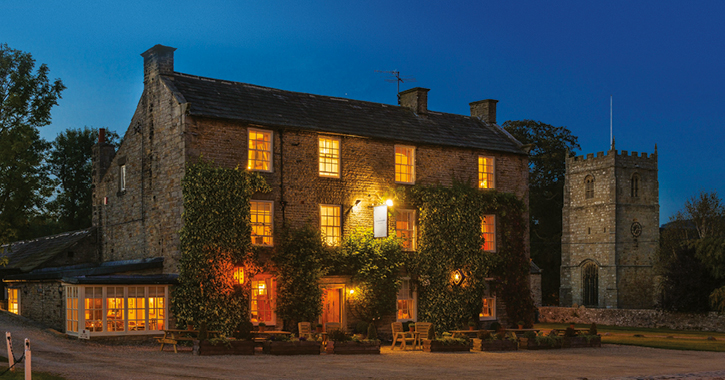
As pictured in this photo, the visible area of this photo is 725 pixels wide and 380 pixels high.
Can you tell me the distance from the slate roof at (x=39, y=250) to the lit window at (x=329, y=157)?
9686 millimetres

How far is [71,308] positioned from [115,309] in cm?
128

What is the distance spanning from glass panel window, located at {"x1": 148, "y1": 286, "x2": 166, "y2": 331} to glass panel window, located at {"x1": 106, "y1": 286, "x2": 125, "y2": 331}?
2.68 ft

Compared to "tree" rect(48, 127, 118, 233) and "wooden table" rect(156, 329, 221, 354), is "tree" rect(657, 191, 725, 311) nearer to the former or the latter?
"wooden table" rect(156, 329, 221, 354)

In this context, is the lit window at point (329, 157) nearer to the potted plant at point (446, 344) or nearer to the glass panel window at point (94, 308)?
the potted plant at point (446, 344)

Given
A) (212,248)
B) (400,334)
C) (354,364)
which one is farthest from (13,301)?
(354,364)

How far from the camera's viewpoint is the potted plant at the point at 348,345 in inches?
752

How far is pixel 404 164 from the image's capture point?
26031mm

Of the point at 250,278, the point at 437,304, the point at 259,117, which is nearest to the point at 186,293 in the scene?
the point at 250,278

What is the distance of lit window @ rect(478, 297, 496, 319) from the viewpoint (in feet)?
87.6

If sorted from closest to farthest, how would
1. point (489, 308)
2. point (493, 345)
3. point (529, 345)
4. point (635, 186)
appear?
point (493, 345) < point (529, 345) < point (489, 308) < point (635, 186)

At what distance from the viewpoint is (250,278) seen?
71.6ft

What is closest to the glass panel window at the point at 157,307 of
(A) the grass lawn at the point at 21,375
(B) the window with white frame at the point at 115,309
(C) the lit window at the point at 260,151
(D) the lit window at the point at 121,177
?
(B) the window with white frame at the point at 115,309

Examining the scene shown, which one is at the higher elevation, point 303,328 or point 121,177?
point 121,177

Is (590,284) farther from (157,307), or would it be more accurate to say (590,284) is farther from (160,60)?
(157,307)
